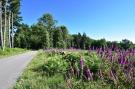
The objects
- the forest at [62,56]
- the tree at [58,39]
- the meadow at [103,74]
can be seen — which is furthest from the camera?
the tree at [58,39]

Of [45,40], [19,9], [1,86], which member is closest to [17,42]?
[45,40]

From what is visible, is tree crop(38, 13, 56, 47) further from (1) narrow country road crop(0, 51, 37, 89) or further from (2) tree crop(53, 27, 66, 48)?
(1) narrow country road crop(0, 51, 37, 89)

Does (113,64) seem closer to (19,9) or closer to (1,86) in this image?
(1,86)

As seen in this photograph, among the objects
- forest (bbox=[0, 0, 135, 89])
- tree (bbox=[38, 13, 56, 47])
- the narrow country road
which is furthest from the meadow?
tree (bbox=[38, 13, 56, 47])

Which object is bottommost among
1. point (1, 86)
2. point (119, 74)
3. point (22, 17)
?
point (1, 86)

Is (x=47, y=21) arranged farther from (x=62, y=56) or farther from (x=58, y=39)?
(x=62, y=56)

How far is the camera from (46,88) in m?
9.74

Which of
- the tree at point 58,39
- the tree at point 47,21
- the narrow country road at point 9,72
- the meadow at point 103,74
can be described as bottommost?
the narrow country road at point 9,72

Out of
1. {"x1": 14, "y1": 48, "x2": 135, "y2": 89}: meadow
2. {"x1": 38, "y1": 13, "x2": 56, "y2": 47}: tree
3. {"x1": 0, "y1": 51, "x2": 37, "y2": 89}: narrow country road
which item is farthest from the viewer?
{"x1": 38, "y1": 13, "x2": 56, "y2": 47}: tree

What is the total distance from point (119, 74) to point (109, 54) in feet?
4.99

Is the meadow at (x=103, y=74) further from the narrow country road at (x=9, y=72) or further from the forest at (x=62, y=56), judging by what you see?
the narrow country road at (x=9, y=72)

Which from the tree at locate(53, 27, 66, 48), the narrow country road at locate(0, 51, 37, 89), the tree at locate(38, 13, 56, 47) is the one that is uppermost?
the tree at locate(38, 13, 56, 47)

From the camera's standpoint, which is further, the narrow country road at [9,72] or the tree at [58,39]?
the tree at [58,39]

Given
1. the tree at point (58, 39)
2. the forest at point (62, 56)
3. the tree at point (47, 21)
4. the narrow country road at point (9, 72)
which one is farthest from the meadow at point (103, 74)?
the tree at point (47, 21)
